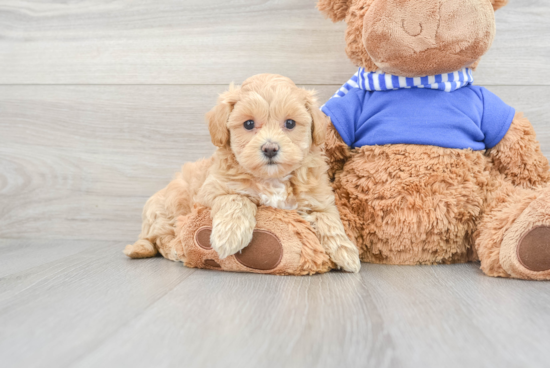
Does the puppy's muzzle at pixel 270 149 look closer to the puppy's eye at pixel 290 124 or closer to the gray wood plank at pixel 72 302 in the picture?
the puppy's eye at pixel 290 124

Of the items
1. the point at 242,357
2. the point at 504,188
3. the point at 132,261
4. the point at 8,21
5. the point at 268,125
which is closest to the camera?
the point at 242,357

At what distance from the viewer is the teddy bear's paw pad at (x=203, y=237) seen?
3.57 feet

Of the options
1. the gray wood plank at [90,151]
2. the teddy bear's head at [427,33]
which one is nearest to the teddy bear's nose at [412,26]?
the teddy bear's head at [427,33]

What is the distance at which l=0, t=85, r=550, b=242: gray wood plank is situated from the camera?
5.31 feet

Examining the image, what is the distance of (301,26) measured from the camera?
1531mm

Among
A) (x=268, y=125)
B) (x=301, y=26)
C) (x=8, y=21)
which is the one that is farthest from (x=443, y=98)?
(x=8, y=21)

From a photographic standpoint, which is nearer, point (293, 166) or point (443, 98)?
point (293, 166)

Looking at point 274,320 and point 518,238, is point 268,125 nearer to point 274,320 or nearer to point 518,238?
point 274,320

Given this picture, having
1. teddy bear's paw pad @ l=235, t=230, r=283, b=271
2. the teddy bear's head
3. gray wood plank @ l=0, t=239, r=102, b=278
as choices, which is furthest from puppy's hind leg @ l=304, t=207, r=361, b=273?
gray wood plank @ l=0, t=239, r=102, b=278

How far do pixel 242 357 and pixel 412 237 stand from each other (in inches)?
26.6

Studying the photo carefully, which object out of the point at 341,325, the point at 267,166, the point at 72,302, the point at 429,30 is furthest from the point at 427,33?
the point at 72,302

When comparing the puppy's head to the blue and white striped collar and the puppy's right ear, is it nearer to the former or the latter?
the puppy's right ear

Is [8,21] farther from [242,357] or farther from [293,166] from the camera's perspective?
[242,357]

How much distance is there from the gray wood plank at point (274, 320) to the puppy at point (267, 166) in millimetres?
116
